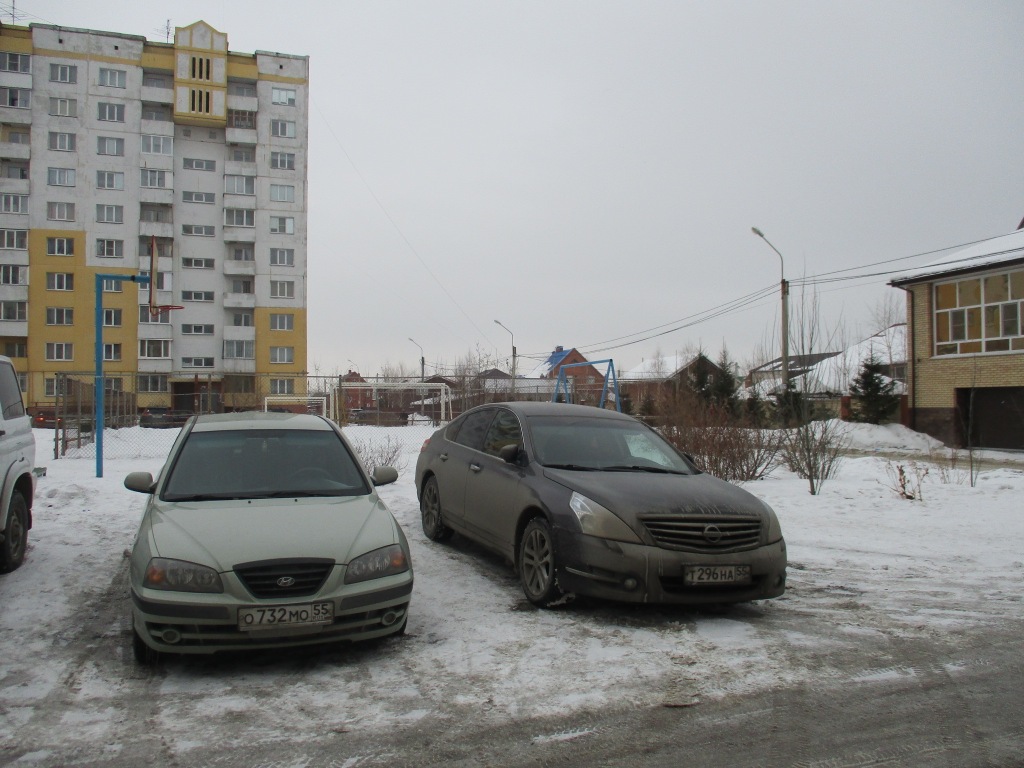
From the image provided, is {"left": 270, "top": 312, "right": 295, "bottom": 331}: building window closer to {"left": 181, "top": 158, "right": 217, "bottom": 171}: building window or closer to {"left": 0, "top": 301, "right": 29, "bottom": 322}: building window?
{"left": 181, "top": 158, "right": 217, "bottom": 171}: building window

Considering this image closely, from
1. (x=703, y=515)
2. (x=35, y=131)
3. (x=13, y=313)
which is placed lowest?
(x=703, y=515)

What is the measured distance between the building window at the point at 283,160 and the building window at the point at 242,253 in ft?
20.5

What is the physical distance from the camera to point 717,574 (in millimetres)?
5348

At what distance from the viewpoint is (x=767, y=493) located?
11.1 meters

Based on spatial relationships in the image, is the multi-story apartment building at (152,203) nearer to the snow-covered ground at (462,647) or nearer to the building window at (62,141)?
the building window at (62,141)

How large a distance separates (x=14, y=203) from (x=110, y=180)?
6211mm

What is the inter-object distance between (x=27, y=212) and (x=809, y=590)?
5951cm

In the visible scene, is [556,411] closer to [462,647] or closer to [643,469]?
[643,469]

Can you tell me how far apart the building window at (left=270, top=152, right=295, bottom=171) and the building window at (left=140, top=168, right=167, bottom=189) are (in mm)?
7395

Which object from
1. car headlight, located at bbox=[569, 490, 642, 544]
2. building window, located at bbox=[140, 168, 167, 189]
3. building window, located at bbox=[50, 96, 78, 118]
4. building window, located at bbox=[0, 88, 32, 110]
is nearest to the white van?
car headlight, located at bbox=[569, 490, 642, 544]

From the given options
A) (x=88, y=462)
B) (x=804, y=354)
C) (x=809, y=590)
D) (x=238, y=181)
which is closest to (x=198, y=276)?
(x=238, y=181)

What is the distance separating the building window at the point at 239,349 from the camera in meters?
56.7

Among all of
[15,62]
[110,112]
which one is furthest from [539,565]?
[15,62]

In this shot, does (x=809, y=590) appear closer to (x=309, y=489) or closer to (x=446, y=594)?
(x=446, y=594)
